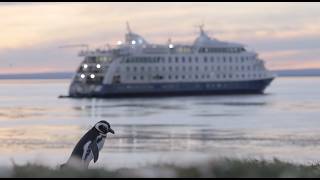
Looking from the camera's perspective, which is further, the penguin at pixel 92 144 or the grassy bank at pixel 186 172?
the penguin at pixel 92 144

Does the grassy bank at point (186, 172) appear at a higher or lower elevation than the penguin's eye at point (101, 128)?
lower

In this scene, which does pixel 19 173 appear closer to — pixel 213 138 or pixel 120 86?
pixel 213 138

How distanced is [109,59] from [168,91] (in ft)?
21.9

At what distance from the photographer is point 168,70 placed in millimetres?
70812

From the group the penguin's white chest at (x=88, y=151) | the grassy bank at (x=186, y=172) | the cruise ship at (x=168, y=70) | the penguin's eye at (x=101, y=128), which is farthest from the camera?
the cruise ship at (x=168, y=70)

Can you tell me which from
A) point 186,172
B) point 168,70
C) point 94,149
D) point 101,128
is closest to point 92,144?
point 94,149

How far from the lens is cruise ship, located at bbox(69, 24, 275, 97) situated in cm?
6944

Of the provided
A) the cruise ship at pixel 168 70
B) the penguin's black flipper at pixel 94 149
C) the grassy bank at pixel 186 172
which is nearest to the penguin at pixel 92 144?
the penguin's black flipper at pixel 94 149

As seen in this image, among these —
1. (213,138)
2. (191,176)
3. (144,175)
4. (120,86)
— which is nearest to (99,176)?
(144,175)

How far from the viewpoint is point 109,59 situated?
71250 millimetres

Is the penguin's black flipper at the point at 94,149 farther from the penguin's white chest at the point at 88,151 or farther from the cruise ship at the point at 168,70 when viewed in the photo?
the cruise ship at the point at 168,70

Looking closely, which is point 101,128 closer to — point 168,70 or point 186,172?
point 186,172

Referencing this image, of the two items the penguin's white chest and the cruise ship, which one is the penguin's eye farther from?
the cruise ship

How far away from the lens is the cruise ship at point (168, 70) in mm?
69438
